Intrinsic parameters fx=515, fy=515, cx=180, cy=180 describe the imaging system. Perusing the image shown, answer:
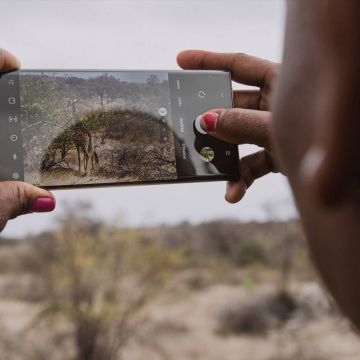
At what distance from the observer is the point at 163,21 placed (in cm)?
119

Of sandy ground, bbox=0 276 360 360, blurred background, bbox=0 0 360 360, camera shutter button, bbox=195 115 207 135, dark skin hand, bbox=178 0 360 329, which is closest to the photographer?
dark skin hand, bbox=178 0 360 329

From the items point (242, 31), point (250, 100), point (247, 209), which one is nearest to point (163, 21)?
point (242, 31)

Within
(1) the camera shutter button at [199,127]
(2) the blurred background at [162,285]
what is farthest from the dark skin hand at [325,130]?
(2) the blurred background at [162,285]

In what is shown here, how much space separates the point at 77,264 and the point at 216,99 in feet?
4.74

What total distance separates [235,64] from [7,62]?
1.02 ft

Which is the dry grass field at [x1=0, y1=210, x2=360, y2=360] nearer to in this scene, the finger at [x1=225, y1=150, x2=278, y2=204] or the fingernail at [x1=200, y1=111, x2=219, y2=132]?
the finger at [x1=225, y1=150, x2=278, y2=204]

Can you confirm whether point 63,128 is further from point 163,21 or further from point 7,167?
point 163,21

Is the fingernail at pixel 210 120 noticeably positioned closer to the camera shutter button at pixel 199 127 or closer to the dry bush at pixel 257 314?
the camera shutter button at pixel 199 127

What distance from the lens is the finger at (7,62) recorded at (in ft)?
2.03

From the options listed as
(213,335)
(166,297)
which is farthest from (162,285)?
(213,335)

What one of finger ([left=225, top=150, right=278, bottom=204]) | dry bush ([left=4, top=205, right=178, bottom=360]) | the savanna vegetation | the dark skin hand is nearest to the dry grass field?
dry bush ([left=4, top=205, right=178, bottom=360])

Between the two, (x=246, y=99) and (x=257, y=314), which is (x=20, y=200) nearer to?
(x=246, y=99)

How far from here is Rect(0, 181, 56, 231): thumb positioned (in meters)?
0.57

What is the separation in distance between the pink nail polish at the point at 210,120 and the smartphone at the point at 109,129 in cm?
4
